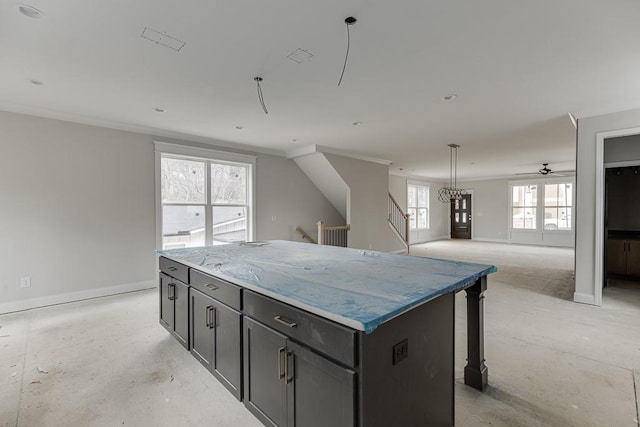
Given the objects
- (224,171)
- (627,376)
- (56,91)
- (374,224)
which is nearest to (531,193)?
(374,224)

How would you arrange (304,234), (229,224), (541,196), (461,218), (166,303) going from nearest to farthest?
1. (166,303)
2. (229,224)
3. (304,234)
4. (541,196)
5. (461,218)

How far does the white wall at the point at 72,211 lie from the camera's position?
147 inches

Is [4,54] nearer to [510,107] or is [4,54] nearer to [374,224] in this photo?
[510,107]

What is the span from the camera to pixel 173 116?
4094 mm

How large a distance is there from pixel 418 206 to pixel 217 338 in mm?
10301

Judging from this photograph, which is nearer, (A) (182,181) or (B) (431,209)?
(A) (182,181)

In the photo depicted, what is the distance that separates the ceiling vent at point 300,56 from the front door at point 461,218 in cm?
1102

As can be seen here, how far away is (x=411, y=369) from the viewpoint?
1.40m

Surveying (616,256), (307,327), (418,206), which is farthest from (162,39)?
(418,206)

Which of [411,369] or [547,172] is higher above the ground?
[547,172]

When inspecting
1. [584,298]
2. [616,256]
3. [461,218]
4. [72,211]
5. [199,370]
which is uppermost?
[72,211]

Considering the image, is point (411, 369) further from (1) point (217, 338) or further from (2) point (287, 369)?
(1) point (217, 338)

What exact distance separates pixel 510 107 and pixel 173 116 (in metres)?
4.50

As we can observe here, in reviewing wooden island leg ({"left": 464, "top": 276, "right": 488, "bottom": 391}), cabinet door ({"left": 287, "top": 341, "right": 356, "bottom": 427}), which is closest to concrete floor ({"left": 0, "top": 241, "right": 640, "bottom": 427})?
wooden island leg ({"left": 464, "top": 276, "right": 488, "bottom": 391})
